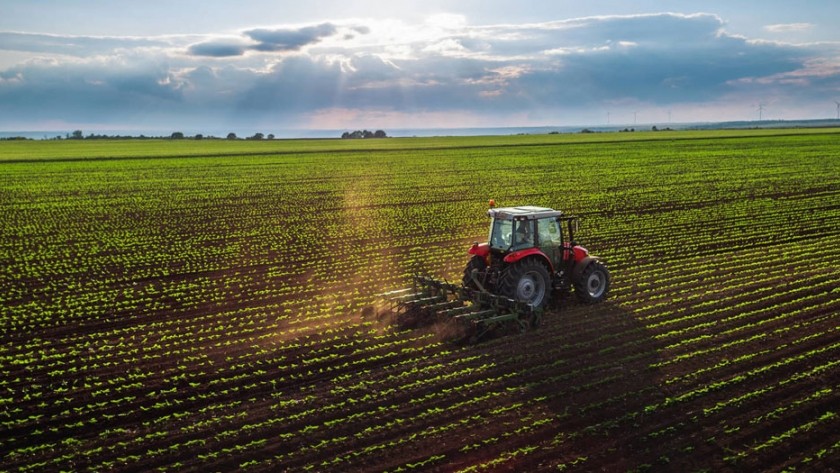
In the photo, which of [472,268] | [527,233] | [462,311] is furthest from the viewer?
[472,268]

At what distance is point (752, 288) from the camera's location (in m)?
16.3

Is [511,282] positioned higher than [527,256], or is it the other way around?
[527,256]

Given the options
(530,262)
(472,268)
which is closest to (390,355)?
(472,268)

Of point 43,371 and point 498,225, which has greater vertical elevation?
point 498,225

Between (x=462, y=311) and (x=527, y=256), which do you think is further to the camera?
(x=527, y=256)

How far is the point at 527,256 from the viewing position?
14023 millimetres

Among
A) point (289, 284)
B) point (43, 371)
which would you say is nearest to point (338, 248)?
point (289, 284)

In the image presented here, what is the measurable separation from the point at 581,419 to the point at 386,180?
123 ft

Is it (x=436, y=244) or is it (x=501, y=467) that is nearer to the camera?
(x=501, y=467)

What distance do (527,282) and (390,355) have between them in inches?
131

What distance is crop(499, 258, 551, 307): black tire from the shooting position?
536 inches

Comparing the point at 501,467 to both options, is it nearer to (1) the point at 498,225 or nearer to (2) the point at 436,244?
(1) the point at 498,225

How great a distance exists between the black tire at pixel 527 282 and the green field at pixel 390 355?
64 centimetres

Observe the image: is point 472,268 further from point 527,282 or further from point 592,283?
point 592,283
